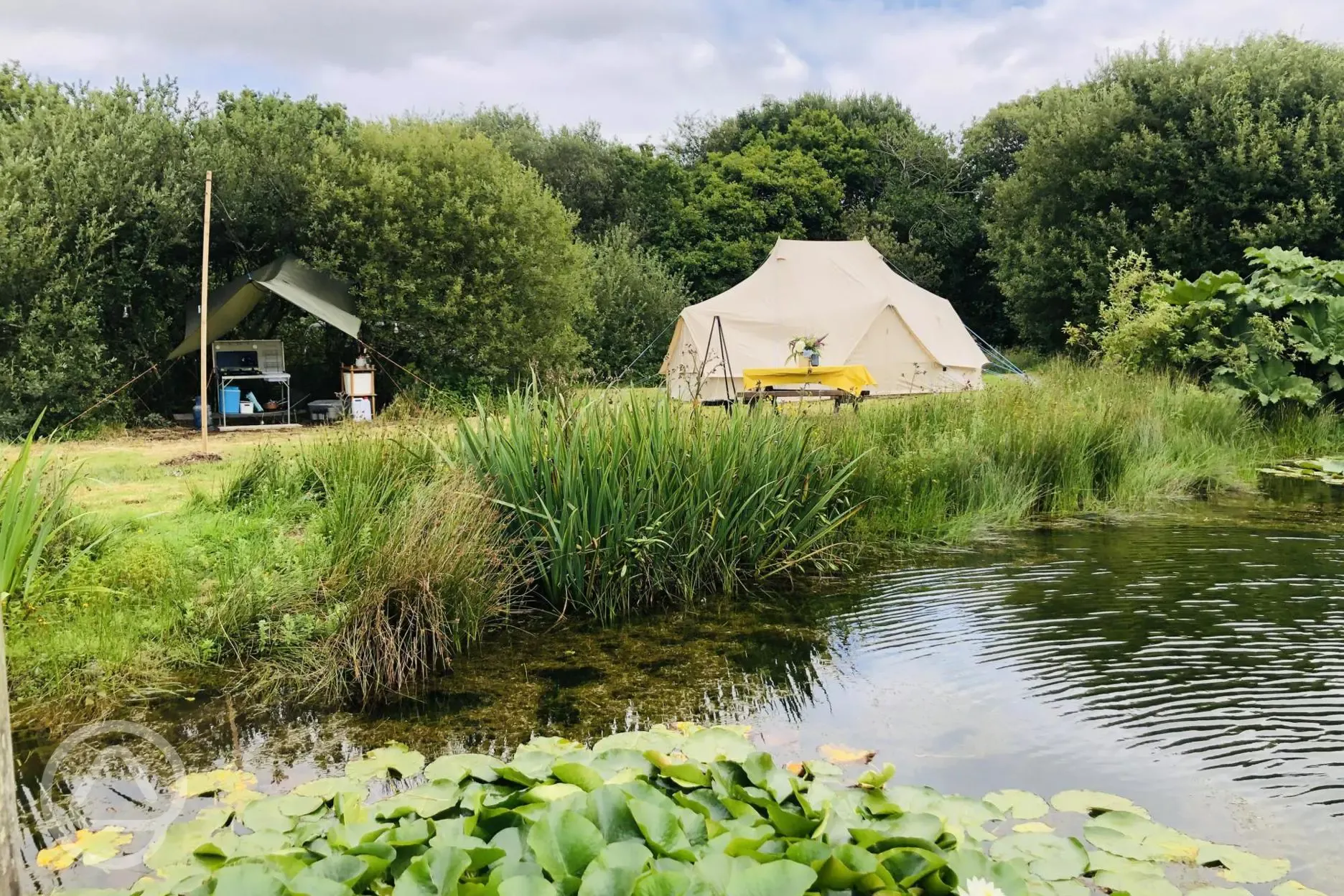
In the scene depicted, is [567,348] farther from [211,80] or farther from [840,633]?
[840,633]

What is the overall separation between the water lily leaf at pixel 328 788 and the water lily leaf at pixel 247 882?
76 cm

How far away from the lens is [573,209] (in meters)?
23.5

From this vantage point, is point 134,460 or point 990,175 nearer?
point 134,460

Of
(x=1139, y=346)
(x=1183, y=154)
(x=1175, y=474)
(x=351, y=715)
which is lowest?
(x=351, y=715)

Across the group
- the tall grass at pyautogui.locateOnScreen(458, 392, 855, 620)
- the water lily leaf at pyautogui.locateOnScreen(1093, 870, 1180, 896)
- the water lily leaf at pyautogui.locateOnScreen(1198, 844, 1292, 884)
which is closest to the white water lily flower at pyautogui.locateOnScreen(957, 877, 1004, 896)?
the water lily leaf at pyautogui.locateOnScreen(1093, 870, 1180, 896)

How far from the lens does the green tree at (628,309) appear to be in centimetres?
1797

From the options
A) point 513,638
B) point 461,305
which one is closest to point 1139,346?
point 461,305

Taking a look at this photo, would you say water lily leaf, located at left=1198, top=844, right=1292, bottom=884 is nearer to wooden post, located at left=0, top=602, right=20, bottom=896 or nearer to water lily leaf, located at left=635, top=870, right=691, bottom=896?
water lily leaf, located at left=635, top=870, right=691, bottom=896

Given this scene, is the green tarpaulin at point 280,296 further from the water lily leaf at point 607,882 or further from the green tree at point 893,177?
the green tree at point 893,177

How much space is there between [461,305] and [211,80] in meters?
4.54

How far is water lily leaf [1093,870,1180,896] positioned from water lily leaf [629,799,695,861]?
99 centimetres

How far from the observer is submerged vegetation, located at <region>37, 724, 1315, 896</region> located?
1927 millimetres

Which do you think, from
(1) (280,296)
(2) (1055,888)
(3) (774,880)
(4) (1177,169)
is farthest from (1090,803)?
(4) (1177,169)

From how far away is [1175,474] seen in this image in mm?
7742
